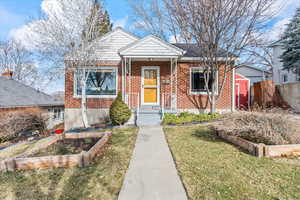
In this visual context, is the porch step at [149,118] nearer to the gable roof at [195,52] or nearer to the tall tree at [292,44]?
the gable roof at [195,52]

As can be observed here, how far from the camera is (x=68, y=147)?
466 centimetres

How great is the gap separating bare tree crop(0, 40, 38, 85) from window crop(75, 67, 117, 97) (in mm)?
19746

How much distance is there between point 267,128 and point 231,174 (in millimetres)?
1930

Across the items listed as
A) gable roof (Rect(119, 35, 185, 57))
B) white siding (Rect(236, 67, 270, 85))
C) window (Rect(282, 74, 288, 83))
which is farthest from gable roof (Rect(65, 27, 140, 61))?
white siding (Rect(236, 67, 270, 85))

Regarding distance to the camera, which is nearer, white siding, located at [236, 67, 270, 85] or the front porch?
the front porch

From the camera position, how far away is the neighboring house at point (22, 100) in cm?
1084

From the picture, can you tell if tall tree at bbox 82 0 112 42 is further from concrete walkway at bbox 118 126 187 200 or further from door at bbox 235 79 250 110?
door at bbox 235 79 250 110

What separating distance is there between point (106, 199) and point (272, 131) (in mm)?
4124

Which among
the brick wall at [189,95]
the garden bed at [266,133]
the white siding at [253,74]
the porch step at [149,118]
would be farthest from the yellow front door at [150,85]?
the white siding at [253,74]

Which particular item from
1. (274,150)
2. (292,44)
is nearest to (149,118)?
(274,150)

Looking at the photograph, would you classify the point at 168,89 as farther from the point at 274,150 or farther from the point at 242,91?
the point at 242,91

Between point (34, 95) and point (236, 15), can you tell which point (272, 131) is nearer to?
point (236, 15)

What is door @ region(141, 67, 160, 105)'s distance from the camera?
9.22 meters

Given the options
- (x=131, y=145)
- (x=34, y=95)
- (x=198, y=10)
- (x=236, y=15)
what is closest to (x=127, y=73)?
(x=198, y=10)
